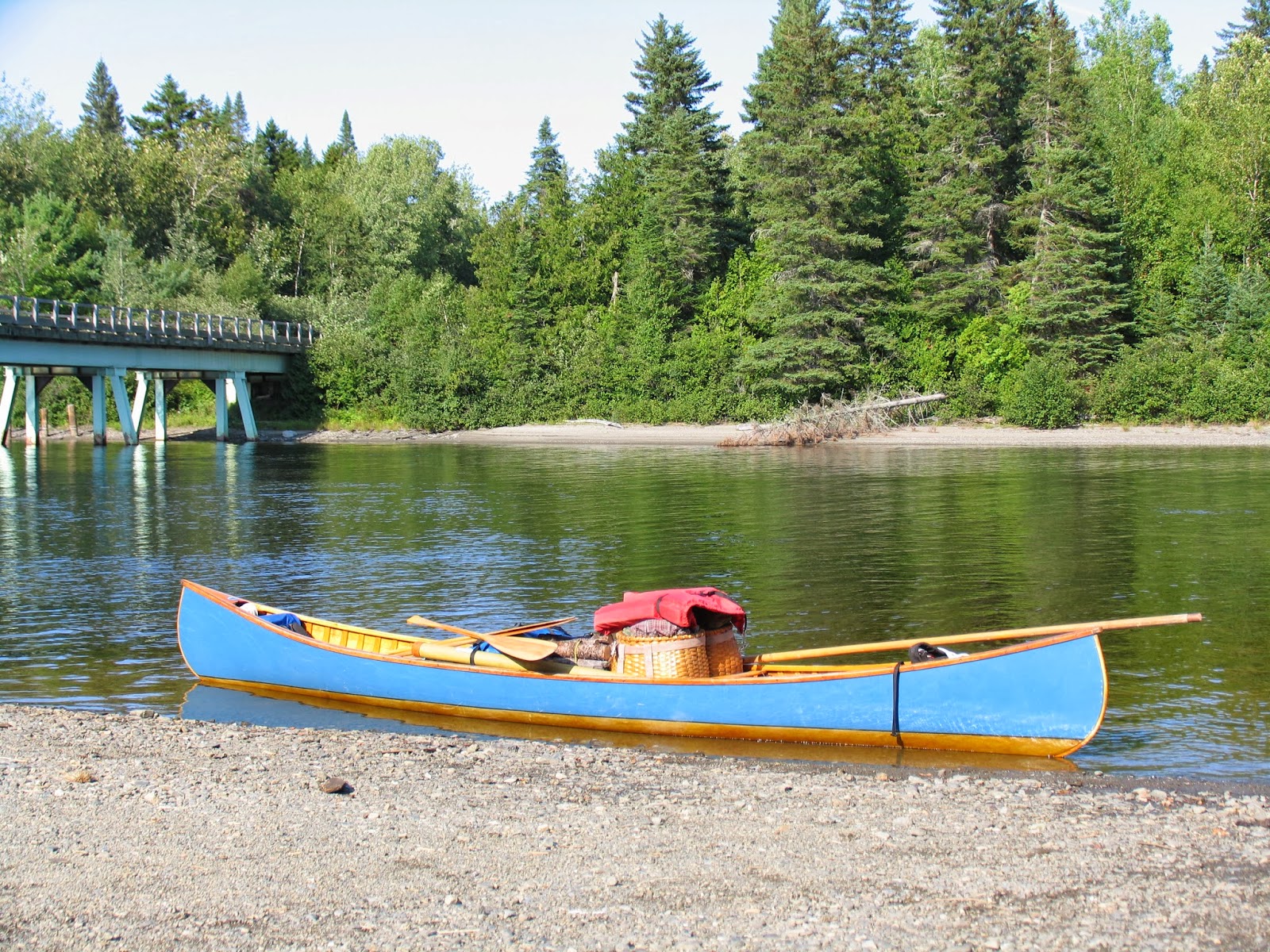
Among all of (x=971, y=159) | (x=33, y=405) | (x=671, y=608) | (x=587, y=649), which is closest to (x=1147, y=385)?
(x=971, y=159)

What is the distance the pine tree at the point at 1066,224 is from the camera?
181ft

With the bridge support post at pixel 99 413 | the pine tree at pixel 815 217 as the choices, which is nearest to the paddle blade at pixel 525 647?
the pine tree at pixel 815 217

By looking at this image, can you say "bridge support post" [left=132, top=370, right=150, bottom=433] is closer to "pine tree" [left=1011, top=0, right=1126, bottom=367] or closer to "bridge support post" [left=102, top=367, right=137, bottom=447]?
"bridge support post" [left=102, top=367, right=137, bottom=447]

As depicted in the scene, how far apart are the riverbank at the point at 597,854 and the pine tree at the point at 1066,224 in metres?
49.4

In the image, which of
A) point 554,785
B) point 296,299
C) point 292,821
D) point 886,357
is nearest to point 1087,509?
point 554,785

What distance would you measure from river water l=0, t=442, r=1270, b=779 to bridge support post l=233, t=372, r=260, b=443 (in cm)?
2500

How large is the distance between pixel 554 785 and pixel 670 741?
223 centimetres

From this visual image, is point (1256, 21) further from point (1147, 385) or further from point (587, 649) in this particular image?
point (587, 649)

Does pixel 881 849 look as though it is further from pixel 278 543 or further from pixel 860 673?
pixel 278 543

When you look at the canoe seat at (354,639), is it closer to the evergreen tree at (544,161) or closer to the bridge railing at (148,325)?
the bridge railing at (148,325)

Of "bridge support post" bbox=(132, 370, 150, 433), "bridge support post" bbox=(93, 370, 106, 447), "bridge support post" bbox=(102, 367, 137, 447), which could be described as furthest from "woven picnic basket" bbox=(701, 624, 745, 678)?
"bridge support post" bbox=(132, 370, 150, 433)

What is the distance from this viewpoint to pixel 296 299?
81.2 meters

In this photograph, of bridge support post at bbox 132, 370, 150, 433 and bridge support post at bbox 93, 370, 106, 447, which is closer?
bridge support post at bbox 93, 370, 106, 447

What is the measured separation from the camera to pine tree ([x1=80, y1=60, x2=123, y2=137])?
11781cm
